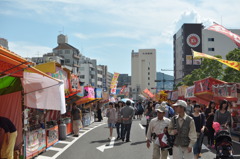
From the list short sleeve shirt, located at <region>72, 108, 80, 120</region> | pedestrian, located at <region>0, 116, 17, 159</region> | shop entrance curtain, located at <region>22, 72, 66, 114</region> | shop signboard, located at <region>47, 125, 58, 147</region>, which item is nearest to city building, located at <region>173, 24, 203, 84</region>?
short sleeve shirt, located at <region>72, 108, 80, 120</region>

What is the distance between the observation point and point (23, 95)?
32.6 feet

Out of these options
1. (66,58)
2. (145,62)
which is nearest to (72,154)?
(66,58)

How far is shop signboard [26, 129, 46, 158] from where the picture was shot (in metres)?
10.2

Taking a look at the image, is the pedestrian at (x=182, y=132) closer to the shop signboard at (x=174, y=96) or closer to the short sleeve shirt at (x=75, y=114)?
the short sleeve shirt at (x=75, y=114)

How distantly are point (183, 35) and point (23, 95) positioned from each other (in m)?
104

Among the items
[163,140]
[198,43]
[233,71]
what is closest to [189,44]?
[198,43]

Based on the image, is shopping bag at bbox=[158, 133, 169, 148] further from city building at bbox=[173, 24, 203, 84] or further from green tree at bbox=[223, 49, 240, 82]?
city building at bbox=[173, 24, 203, 84]

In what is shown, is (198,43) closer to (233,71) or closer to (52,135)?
(233,71)

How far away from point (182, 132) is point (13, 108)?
Result: 5.53 meters

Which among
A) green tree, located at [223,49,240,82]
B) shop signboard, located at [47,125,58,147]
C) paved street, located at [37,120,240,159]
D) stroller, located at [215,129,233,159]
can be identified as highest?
green tree, located at [223,49,240,82]

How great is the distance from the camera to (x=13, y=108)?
32.1 ft

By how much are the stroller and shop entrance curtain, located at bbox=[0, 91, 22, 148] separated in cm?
563

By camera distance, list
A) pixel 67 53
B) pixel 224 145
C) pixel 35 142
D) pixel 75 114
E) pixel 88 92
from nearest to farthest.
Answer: pixel 224 145 → pixel 35 142 → pixel 75 114 → pixel 88 92 → pixel 67 53

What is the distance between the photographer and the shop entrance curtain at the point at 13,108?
964 cm
